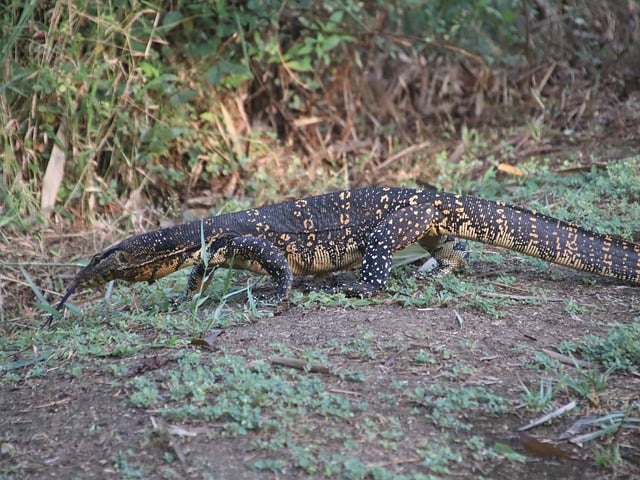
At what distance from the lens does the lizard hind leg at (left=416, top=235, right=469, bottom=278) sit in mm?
7484

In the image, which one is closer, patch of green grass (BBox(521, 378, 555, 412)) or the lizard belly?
patch of green grass (BBox(521, 378, 555, 412))

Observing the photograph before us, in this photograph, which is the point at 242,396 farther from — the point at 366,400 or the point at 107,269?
the point at 107,269

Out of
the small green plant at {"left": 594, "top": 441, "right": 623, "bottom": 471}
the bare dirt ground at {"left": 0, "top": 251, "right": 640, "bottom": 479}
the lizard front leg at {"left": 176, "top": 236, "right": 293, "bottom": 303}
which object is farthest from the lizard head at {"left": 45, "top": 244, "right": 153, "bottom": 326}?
the small green plant at {"left": 594, "top": 441, "right": 623, "bottom": 471}

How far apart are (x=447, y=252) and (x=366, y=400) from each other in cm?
278

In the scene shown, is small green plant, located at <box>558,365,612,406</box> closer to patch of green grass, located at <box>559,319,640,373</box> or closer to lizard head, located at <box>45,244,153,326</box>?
patch of green grass, located at <box>559,319,640,373</box>

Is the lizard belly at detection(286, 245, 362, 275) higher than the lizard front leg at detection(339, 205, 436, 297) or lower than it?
lower

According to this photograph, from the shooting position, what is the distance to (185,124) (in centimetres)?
1092

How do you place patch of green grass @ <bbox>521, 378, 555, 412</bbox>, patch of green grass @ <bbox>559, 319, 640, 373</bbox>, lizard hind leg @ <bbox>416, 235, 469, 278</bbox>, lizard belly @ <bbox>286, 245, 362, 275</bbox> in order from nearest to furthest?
patch of green grass @ <bbox>521, 378, 555, 412</bbox> < patch of green grass @ <bbox>559, 319, 640, 373</bbox> < lizard belly @ <bbox>286, 245, 362, 275</bbox> < lizard hind leg @ <bbox>416, 235, 469, 278</bbox>

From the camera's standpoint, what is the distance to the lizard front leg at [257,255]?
7.02 m

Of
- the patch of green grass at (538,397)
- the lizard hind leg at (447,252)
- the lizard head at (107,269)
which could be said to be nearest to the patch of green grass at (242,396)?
the patch of green grass at (538,397)

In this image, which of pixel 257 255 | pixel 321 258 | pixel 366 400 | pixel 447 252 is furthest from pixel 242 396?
pixel 447 252

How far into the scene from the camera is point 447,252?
24.7 ft

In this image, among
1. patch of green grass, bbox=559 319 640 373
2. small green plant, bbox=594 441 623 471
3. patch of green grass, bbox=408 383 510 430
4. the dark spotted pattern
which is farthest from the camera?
the dark spotted pattern

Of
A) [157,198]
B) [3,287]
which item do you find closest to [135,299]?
[3,287]
